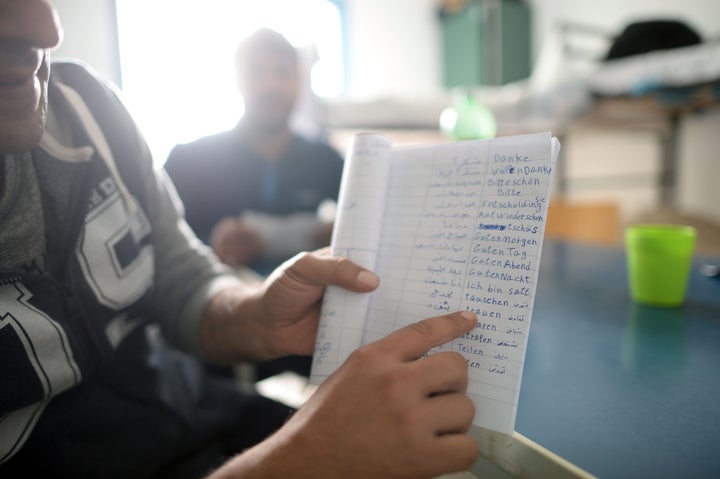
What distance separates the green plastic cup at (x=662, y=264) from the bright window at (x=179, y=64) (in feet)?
5.25

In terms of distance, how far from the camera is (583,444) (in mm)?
299

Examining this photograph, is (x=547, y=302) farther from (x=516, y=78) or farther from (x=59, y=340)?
(x=516, y=78)

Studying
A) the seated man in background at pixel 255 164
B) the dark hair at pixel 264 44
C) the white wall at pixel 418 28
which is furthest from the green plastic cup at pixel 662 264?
the white wall at pixel 418 28

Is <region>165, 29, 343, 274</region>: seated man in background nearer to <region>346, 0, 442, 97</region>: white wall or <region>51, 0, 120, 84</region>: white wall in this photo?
<region>51, 0, 120, 84</region>: white wall

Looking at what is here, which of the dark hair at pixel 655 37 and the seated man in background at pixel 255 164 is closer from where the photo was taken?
the seated man in background at pixel 255 164

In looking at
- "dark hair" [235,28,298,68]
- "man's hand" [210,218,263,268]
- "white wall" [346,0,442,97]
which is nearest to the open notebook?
"man's hand" [210,218,263,268]

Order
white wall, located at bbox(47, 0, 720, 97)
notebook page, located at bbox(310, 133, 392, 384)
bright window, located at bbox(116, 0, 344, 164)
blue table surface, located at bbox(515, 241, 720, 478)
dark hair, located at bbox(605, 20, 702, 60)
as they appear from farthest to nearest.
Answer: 1. white wall, located at bbox(47, 0, 720, 97)
2. dark hair, located at bbox(605, 20, 702, 60)
3. bright window, located at bbox(116, 0, 344, 164)
4. notebook page, located at bbox(310, 133, 392, 384)
5. blue table surface, located at bbox(515, 241, 720, 478)

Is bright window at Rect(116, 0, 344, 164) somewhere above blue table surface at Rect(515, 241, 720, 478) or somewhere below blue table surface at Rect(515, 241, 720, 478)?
above

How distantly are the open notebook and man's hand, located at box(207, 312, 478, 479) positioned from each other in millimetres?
30

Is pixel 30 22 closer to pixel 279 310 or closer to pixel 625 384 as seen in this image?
pixel 279 310

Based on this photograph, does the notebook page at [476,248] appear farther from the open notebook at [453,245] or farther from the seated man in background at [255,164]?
the seated man in background at [255,164]

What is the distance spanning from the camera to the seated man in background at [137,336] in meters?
0.31

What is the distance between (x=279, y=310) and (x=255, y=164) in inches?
40.0

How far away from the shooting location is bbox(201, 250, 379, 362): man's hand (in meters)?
0.41
